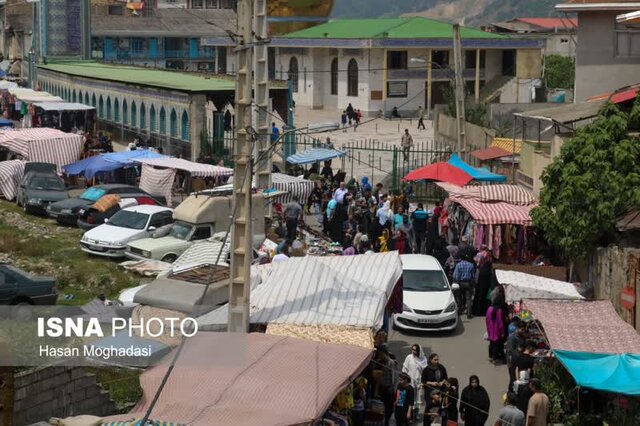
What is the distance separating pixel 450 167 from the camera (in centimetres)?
2714

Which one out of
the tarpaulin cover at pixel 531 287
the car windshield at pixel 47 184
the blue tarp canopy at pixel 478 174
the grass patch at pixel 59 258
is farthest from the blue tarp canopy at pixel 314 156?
the tarpaulin cover at pixel 531 287

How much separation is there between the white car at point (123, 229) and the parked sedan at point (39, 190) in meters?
4.53

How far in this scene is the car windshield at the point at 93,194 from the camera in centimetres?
2925

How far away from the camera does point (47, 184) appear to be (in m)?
31.2

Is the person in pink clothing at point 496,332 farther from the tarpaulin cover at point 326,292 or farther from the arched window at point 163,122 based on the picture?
the arched window at point 163,122

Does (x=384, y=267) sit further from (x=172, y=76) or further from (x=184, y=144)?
(x=172, y=76)

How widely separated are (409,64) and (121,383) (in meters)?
46.2

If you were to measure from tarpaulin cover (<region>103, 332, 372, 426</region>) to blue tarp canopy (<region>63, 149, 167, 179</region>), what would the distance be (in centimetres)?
1847

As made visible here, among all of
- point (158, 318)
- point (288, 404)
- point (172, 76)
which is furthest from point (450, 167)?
point (172, 76)

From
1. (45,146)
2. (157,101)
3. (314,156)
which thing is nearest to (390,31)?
(157,101)

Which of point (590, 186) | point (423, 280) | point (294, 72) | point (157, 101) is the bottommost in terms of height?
point (423, 280)

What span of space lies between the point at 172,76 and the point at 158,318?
33.1 m

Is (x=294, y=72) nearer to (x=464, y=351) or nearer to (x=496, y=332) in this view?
(x=464, y=351)

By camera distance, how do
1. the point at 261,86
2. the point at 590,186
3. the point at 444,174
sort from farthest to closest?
the point at 444,174 < the point at 261,86 < the point at 590,186
